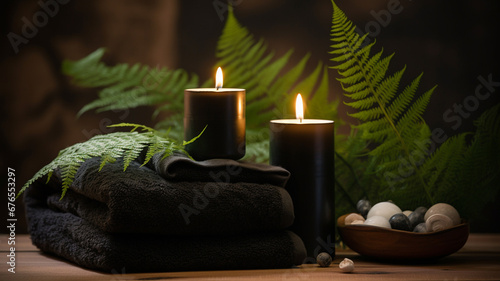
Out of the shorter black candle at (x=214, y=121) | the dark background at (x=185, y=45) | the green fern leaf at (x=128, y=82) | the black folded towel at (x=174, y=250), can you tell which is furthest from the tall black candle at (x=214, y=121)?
the dark background at (x=185, y=45)

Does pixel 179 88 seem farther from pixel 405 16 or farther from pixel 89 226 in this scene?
pixel 405 16

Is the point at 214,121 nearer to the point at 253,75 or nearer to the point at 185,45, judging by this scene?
the point at 253,75

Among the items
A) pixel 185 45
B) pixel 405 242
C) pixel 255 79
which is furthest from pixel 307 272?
pixel 185 45

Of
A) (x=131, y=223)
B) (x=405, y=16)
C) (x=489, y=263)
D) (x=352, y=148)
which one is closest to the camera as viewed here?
(x=131, y=223)

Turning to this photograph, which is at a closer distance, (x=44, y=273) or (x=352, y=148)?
(x=44, y=273)

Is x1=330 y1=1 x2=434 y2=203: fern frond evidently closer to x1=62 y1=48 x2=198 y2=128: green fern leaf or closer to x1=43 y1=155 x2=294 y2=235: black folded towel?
x1=43 y1=155 x2=294 y2=235: black folded towel

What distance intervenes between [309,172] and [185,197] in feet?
0.60

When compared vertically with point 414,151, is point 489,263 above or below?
below

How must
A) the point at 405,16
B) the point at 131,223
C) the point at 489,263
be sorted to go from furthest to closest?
the point at 405,16 → the point at 489,263 → the point at 131,223

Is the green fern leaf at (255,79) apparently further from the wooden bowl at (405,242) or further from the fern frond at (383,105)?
the wooden bowl at (405,242)

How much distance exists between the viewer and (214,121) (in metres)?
0.86

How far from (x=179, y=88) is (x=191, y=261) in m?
0.39

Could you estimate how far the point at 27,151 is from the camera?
1213 millimetres

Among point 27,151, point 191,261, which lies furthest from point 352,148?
point 27,151
